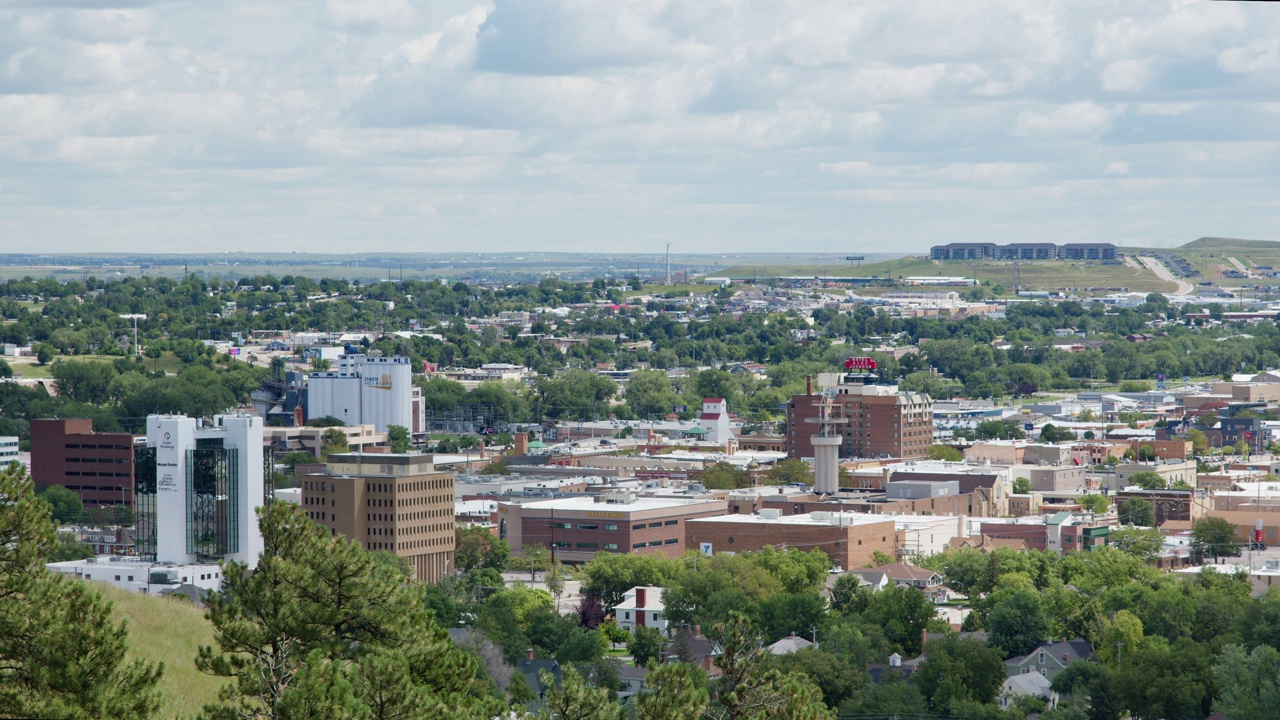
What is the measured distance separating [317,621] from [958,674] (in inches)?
1565

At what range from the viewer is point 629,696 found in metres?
63.5

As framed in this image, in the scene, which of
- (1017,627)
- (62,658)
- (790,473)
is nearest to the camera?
(62,658)

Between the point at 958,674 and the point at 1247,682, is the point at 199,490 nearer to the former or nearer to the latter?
the point at 958,674

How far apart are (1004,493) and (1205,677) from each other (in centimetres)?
5631

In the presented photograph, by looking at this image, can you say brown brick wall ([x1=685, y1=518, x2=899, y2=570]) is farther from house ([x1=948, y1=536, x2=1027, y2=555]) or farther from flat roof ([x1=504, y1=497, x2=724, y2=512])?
house ([x1=948, y1=536, x2=1027, y2=555])

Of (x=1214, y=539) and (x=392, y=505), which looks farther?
(x=1214, y=539)

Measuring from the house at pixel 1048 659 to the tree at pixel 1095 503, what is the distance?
40.1 metres

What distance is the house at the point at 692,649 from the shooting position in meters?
69.4

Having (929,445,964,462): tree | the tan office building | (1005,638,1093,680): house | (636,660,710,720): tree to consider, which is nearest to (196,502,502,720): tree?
(636,660,710,720): tree

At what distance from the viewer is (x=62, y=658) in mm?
23484

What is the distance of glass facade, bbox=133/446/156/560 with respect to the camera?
312ft

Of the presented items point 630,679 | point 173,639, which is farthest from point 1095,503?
point 173,639

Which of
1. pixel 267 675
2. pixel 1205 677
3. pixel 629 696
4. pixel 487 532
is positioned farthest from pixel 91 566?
pixel 267 675

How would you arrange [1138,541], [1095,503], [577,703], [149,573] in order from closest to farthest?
[577,703] → [149,573] → [1138,541] → [1095,503]
